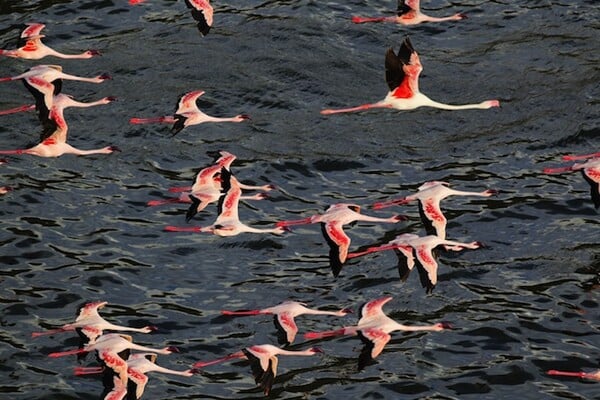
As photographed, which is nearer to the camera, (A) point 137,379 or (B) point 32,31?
(A) point 137,379

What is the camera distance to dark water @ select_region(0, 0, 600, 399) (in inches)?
808

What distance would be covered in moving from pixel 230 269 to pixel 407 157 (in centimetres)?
413

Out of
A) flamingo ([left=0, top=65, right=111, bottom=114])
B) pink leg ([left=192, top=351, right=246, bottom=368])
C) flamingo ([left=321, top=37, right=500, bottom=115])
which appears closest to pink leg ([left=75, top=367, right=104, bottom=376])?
pink leg ([left=192, top=351, right=246, bottom=368])

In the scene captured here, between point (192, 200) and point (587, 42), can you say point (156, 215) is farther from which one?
point (587, 42)

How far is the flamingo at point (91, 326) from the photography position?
19531 millimetres

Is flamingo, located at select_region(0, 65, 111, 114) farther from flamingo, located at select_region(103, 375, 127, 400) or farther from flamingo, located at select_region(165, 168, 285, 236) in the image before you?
flamingo, located at select_region(103, 375, 127, 400)

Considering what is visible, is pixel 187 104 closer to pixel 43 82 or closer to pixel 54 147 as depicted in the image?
pixel 54 147

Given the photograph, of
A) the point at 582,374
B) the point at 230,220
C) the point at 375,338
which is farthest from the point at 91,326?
the point at 582,374

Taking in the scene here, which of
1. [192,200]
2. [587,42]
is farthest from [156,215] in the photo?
[587,42]

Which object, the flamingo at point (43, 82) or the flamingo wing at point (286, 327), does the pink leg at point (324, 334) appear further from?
the flamingo at point (43, 82)

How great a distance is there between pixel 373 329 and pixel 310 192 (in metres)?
5.41

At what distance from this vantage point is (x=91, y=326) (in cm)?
1962

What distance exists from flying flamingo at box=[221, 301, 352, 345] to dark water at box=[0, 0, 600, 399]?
1.63ft

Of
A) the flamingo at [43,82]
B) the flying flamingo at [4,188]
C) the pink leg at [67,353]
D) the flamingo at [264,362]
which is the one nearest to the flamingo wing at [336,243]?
the flamingo at [264,362]
